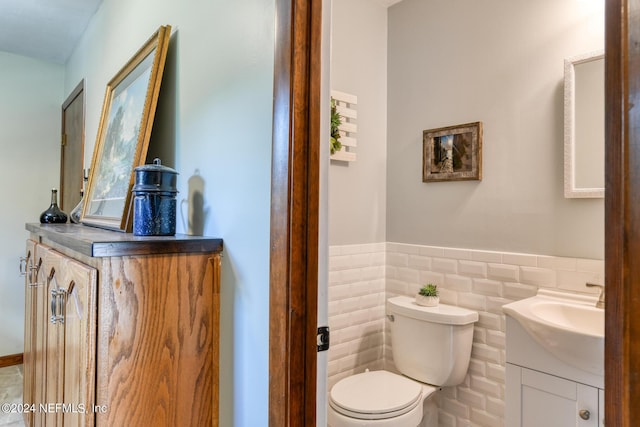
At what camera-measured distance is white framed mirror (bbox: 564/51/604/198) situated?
1641mm

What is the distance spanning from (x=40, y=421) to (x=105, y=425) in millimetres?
992

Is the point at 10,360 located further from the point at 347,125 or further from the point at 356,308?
the point at 347,125

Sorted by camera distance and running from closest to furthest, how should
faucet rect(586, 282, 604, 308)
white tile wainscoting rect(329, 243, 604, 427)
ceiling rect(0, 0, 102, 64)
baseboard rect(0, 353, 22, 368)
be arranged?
faucet rect(586, 282, 604, 308), white tile wainscoting rect(329, 243, 604, 427), ceiling rect(0, 0, 102, 64), baseboard rect(0, 353, 22, 368)

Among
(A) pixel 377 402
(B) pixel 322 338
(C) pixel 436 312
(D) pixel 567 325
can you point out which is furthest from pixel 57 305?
(D) pixel 567 325

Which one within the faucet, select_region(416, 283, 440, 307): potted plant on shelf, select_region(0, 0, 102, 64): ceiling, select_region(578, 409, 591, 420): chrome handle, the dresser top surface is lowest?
select_region(578, 409, 591, 420): chrome handle

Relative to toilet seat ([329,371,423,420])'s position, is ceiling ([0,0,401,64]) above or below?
above

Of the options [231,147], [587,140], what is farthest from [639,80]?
[587,140]

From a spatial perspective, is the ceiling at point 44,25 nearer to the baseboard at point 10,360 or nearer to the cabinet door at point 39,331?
the cabinet door at point 39,331

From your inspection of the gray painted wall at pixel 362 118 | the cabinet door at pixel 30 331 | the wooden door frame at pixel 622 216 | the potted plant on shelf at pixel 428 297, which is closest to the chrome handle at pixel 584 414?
the potted plant on shelf at pixel 428 297

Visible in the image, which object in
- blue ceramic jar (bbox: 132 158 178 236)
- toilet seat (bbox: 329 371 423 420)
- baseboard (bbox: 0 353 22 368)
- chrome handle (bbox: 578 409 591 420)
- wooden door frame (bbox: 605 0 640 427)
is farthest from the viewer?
baseboard (bbox: 0 353 22 368)

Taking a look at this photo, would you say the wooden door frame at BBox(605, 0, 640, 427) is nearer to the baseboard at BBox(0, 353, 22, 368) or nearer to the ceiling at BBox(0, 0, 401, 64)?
the ceiling at BBox(0, 0, 401, 64)

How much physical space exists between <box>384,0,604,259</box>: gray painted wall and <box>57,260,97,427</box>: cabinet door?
177cm

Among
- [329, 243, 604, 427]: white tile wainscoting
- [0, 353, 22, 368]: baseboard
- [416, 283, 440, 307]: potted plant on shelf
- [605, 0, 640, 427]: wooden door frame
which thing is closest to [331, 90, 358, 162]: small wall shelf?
[329, 243, 604, 427]: white tile wainscoting

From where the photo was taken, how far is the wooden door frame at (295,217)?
0.87 m
